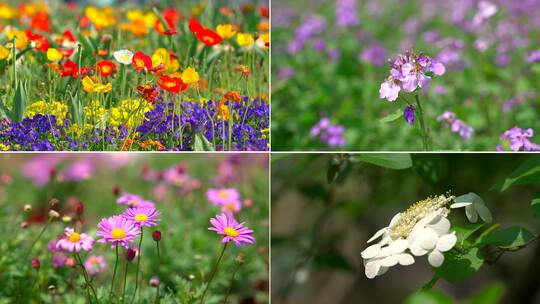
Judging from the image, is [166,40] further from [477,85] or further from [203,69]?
[477,85]

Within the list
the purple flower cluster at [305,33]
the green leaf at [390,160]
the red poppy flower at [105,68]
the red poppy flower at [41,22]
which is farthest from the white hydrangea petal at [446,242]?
the purple flower cluster at [305,33]

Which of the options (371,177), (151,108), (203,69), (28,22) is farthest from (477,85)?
(28,22)

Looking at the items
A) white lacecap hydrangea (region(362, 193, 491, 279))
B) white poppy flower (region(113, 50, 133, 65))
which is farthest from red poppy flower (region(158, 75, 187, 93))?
white lacecap hydrangea (region(362, 193, 491, 279))

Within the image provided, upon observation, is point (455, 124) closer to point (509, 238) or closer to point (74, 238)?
point (509, 238)

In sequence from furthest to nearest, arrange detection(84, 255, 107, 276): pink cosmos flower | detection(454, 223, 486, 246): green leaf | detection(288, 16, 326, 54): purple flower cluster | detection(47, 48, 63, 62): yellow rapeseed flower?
detection(288, 16, 326, 54): purple flower cluster, detection(47, 48, 63, 62): yellow rapeseed flower, detection(84, 255, 107, 276): pink cosmos flower, detection(454, 223, 486, 246): green leaf

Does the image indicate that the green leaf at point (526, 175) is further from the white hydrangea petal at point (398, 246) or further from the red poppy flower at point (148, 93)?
the red poppy flower at point (148, 93)

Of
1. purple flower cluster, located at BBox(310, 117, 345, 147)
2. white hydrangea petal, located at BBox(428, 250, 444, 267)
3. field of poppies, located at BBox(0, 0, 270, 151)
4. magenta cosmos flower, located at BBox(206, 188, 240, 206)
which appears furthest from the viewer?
purple flower cluster, located at BBox(310, 117, 345, 147)

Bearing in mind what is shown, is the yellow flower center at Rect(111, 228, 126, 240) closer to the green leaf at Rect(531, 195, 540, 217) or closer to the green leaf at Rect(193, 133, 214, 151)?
the green leaf at Rect(193, 133, 214, 151)
